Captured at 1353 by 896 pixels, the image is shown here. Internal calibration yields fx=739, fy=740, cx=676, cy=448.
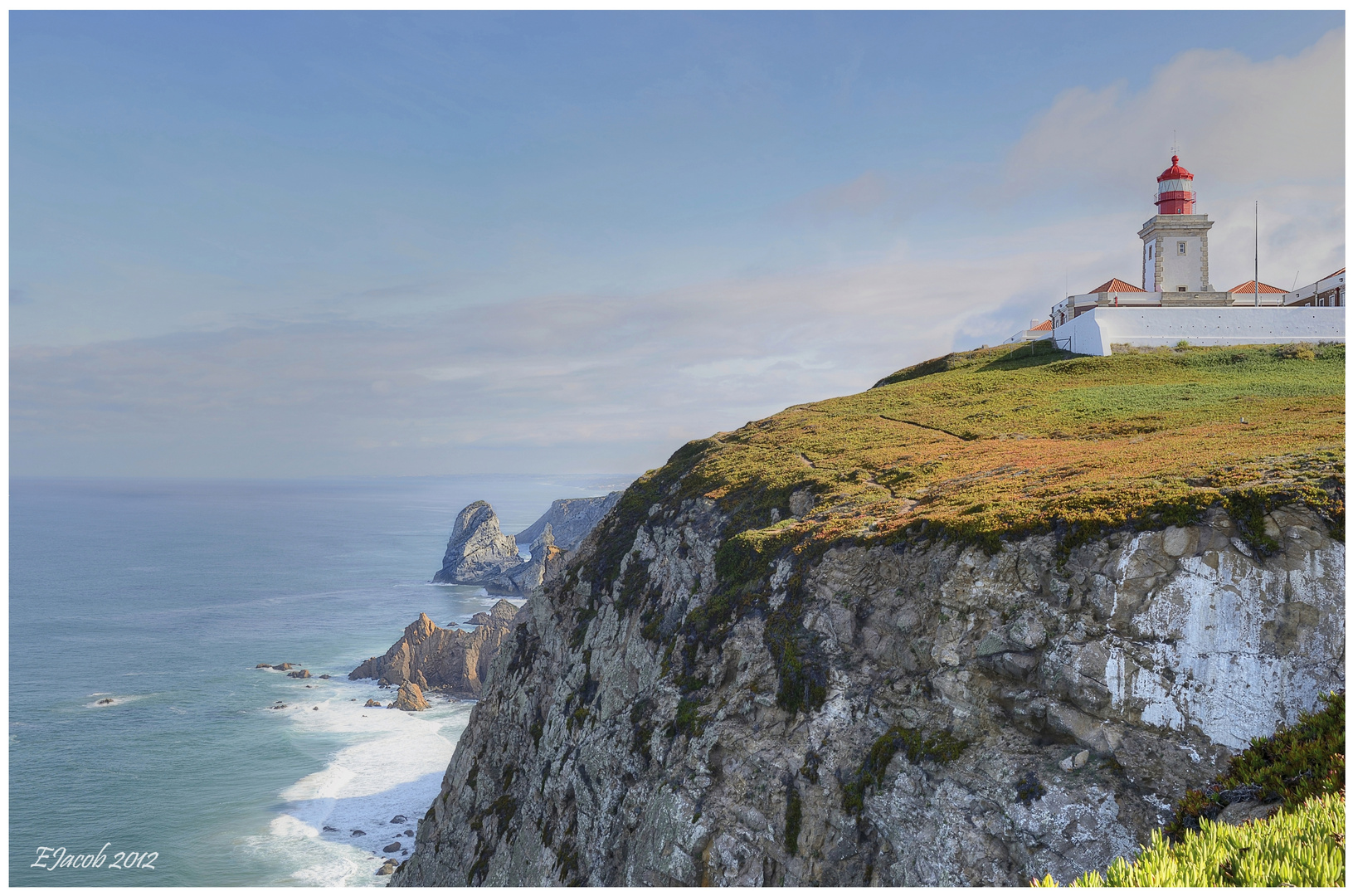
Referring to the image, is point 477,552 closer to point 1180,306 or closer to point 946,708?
point 1180,306

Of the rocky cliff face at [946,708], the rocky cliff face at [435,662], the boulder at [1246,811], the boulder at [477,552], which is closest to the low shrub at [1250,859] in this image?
the boulder at [1246,811]

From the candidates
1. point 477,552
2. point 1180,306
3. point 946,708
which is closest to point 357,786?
point 946,708

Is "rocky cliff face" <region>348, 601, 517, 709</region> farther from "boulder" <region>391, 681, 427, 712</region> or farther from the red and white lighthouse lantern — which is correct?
the red and white lighthouse lantern

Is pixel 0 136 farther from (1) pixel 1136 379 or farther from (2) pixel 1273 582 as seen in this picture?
(1) pixel 1136 379

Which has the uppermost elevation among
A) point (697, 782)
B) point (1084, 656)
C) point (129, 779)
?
point (1084, 656)

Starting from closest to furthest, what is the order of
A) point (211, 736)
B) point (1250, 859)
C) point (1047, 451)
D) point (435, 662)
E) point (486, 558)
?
1. point (1250, 859)
2. point (1047, 451)
3. point (211, 736)
4. point (435, 662)
5. point (486, 558)

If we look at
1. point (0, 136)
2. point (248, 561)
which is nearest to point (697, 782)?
point (0, 136)
